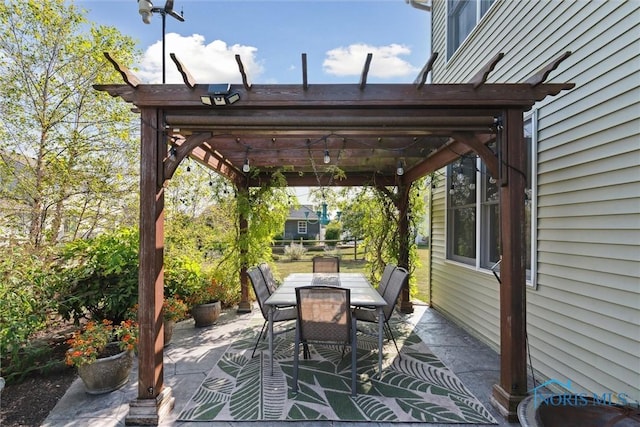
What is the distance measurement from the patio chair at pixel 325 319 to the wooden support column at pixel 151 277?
3.62 feet

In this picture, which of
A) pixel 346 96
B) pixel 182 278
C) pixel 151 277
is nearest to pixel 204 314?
pixel 182 278

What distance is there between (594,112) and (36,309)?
505 centimetres

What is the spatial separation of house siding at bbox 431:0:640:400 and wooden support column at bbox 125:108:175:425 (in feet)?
10.8

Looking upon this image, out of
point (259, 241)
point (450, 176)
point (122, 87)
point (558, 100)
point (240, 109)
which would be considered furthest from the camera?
point (259, 241)

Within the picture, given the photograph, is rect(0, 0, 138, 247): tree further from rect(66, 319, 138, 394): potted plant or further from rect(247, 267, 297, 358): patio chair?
rect(247, 267, 297, 358): patio chair

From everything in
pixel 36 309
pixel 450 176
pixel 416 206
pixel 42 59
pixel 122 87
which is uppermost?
pixel 42 59

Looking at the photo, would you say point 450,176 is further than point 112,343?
Yes

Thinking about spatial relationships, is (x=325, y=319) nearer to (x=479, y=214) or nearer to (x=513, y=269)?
(x=513, y=269)

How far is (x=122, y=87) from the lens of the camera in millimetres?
2418

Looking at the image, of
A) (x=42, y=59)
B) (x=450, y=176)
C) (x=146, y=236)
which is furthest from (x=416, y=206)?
(x=42, y=59)

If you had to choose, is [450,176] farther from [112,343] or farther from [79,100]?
[79,100]

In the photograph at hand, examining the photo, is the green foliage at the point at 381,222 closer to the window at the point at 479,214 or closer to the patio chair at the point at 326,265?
the window at the point at 479,214

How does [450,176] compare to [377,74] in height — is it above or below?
below

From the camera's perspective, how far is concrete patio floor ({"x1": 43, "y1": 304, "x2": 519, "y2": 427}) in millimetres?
2418
